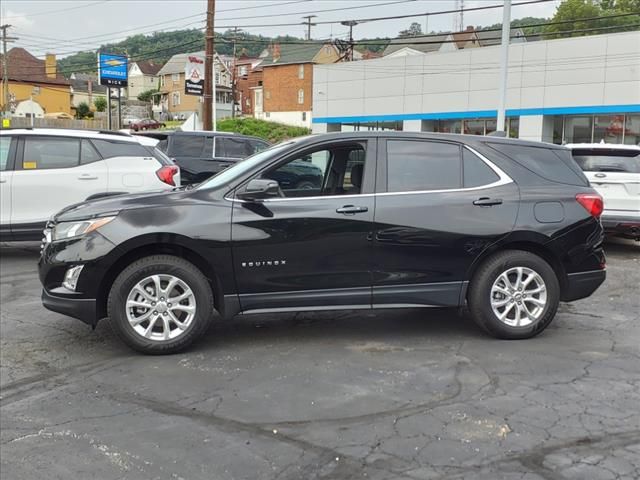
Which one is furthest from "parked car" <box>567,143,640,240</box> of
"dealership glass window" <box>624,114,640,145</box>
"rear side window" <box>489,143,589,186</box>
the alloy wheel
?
"dealership glass window" <box>624,114,640,145</box>

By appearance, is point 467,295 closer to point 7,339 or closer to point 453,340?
point 453,340

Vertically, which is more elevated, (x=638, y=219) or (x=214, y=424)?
(x=638, y=219)

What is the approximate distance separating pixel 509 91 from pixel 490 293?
107 ft

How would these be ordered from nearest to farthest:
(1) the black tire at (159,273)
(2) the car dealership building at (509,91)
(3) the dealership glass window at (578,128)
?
(1) the black tire at (159,273), (2) the car dealership building at (509,91), (3) the dealership glass window at (578,128)

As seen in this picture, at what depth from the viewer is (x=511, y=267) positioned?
17.8 ft

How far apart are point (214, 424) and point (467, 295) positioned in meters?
2.60

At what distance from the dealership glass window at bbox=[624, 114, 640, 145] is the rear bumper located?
27291 mm

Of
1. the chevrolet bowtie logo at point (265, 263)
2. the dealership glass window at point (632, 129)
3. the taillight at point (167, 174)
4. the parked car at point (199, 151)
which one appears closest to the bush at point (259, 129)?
the dealership glass window at point (632, 129)

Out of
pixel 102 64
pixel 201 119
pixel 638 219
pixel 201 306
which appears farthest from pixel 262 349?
pixel 102 64

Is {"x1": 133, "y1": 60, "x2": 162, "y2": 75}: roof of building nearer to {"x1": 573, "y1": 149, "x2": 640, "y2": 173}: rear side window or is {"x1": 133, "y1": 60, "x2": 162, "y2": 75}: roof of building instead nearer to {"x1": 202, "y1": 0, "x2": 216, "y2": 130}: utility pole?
{"x1": 202, "y1": 0, "x2": 216, "y2": 130}: utility pole

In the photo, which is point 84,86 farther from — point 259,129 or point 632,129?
point 632,129

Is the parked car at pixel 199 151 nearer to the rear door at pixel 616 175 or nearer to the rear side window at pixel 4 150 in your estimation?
the rear side window at pixel 4 150

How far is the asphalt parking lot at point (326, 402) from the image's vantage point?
3367 millimetres

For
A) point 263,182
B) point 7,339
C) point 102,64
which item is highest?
point 102,64
